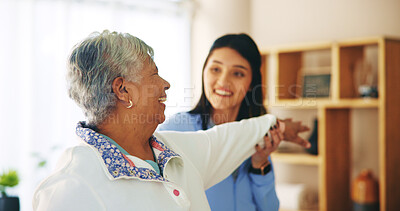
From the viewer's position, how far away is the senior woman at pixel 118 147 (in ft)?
3.23

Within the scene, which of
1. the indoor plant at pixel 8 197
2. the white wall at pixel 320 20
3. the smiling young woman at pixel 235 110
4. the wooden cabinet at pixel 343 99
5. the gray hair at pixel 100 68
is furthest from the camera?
the white wall at pixel 320 20

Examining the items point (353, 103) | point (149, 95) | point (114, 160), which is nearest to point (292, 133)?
point (149, 95)

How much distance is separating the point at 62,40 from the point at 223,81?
2025 mm

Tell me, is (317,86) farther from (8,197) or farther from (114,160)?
(114,160)

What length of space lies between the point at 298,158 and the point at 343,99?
0.66m

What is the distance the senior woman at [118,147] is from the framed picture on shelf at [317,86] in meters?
2.51

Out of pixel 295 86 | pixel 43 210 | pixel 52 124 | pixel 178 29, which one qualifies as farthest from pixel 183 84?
pixel 43 210

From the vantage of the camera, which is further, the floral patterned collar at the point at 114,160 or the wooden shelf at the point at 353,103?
the wooden shelf at the point at 353,103

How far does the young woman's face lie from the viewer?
186 centimetres

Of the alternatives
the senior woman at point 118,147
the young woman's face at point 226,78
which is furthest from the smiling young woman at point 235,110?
the senior woman at point 118,147

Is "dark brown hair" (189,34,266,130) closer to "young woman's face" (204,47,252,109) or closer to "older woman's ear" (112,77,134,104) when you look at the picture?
"young woman's face" (204,47,252,109)

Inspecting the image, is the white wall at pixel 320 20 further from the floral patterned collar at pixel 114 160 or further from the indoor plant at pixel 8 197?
the floral patterned collar at pixel 114 160

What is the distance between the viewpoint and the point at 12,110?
319cm

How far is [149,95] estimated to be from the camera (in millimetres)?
1208
